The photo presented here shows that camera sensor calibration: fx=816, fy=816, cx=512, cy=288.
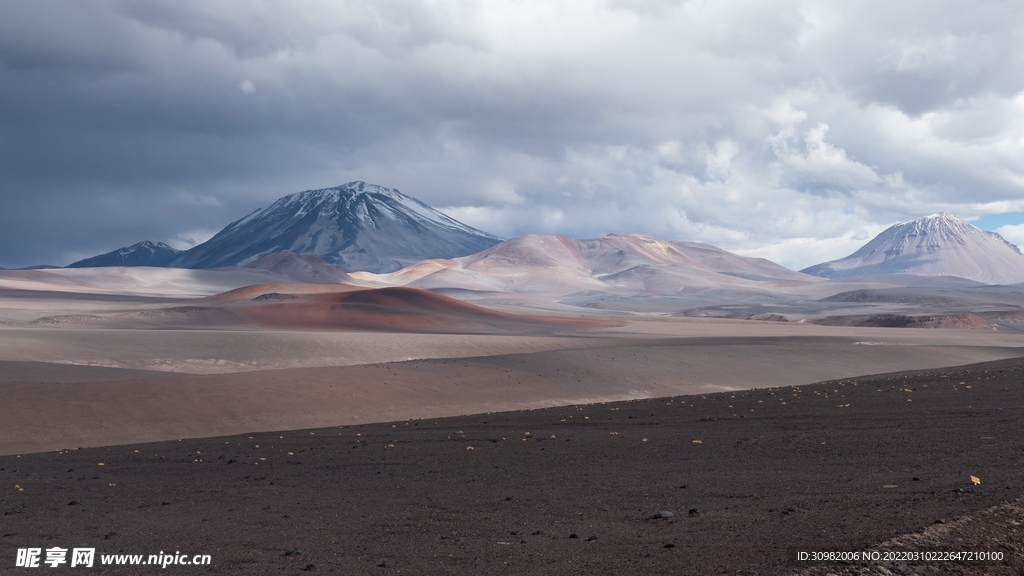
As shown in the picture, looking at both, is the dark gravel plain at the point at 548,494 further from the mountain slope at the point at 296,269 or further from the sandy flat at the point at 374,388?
the mountain slope at the point at 296,269

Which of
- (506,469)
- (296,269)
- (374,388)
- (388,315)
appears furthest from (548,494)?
(296,269)

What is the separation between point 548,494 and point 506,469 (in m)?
1.88

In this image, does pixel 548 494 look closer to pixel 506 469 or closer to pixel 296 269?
pixel 506 469

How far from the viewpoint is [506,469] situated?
10.9 m

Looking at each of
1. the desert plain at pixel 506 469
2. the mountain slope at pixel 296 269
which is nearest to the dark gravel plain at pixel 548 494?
the desert plain at pixel 506 469

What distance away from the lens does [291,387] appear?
74.1 feet

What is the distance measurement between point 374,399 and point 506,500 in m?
14.0

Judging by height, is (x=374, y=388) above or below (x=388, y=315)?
below

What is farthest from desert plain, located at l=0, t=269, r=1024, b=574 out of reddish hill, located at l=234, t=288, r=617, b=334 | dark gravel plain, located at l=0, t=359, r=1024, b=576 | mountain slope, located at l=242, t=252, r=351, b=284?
mountain slope, located at l=242, t=252, r=351, b=284

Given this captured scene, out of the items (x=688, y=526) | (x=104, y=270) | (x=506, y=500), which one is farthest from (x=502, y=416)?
(x=104, y=270)

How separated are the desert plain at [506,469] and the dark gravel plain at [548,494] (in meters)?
0.04

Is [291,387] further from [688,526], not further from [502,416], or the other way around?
[688,526]

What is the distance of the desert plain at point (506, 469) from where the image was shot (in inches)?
262

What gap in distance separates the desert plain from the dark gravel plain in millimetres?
41
